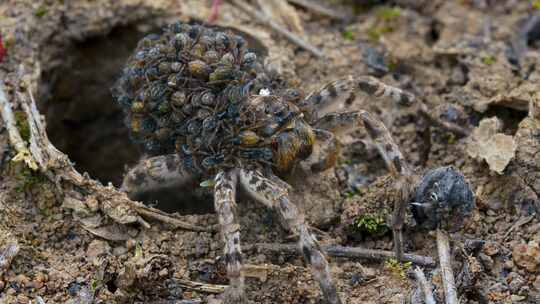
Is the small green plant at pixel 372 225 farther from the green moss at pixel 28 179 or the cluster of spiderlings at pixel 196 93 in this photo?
the green moss at pixel 28 179

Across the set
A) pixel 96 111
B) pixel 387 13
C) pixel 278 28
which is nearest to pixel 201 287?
pixel 278 28

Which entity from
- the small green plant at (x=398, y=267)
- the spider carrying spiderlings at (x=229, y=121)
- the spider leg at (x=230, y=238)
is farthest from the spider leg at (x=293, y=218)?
the small green plant at (x=398, y=267)

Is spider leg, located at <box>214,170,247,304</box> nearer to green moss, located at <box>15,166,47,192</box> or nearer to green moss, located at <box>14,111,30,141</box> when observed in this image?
green moss, located at <box>15,166,47,192</box>

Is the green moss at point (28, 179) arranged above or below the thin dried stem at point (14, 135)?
below

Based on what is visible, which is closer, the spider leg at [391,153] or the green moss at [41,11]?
the spider leg at [391,153]

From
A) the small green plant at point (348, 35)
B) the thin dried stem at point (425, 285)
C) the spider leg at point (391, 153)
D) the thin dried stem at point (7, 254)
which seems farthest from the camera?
the small green plant at point (348, 35)

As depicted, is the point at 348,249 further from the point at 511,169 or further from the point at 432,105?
the point at 432,105

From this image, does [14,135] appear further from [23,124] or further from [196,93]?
[196,93]

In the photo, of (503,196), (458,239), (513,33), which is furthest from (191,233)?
(513,33)
